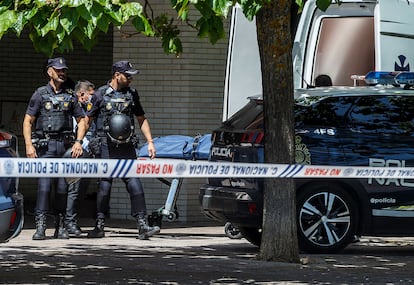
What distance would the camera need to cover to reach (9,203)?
8945mm

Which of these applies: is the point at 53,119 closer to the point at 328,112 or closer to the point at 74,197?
the point at 74,197

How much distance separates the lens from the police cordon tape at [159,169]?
8.85 meters

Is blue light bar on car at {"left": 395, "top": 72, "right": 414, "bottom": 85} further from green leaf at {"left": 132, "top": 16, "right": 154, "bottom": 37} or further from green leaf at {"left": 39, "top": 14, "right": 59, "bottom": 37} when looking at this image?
green leaf at {"left": 39, "top": 14, "right": 59, "bottom": 37}

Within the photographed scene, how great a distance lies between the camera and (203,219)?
15930 mm

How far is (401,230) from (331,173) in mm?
1857

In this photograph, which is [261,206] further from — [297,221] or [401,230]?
[401,230]

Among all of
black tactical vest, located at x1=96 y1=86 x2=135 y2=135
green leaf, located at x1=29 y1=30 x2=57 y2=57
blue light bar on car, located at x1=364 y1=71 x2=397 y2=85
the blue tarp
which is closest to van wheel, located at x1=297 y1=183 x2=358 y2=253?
blue light bar on car, located at x1=364 y1=71 x2=397 y2=85

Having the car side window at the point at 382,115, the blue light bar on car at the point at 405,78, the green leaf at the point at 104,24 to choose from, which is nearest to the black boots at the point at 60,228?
the car side window at the point at 382,115

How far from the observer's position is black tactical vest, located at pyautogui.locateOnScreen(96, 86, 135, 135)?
42.2 feet

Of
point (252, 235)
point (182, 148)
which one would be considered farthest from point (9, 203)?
point (182, 148)

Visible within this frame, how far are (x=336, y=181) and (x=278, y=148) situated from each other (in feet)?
4.48

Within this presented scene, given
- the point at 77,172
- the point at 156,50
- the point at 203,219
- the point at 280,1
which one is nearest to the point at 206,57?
the point at 156,50

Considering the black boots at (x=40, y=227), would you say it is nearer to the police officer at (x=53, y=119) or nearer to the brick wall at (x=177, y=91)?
the police officer at (x=53, y=119)

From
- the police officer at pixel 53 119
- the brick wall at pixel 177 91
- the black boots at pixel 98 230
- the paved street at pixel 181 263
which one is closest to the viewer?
the paved street at pixel 181 263
